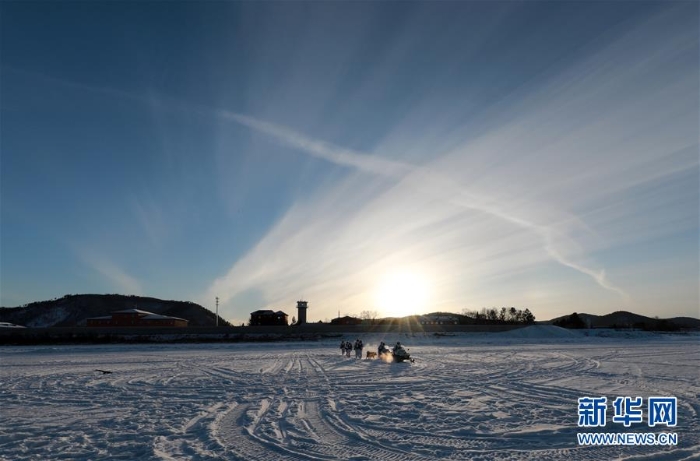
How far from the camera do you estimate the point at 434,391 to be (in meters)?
17.1

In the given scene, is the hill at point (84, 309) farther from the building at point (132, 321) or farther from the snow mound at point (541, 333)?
the snow mound at point (541, 333)

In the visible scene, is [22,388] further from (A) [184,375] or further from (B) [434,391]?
(B) [434,391]

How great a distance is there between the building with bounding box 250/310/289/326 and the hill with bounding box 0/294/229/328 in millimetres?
48392

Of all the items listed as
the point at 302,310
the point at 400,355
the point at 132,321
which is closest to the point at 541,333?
the point at 302,310

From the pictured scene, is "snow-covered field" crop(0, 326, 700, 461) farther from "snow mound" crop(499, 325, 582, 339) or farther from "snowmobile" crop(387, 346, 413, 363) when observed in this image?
"snow mound" crop(499, 325, 582, 339)

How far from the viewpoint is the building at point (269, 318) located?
94750 mm

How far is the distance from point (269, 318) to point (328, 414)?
8476 centimetres

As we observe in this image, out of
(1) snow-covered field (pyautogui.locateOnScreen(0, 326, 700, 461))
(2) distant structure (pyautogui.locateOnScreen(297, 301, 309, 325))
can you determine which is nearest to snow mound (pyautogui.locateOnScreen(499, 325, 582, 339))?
(2) distant structure (pyautogui.locateOnScreen(297, 301, 309, 325))

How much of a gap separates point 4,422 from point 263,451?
855 cm

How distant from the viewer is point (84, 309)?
148m

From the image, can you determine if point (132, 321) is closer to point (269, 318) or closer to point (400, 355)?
point (269, 318)

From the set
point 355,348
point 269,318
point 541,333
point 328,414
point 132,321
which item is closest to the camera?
point 328,414

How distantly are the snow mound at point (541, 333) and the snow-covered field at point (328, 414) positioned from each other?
49364mm

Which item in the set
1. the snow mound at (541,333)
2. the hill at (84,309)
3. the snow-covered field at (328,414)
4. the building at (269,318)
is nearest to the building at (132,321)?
the building at (269,318)
